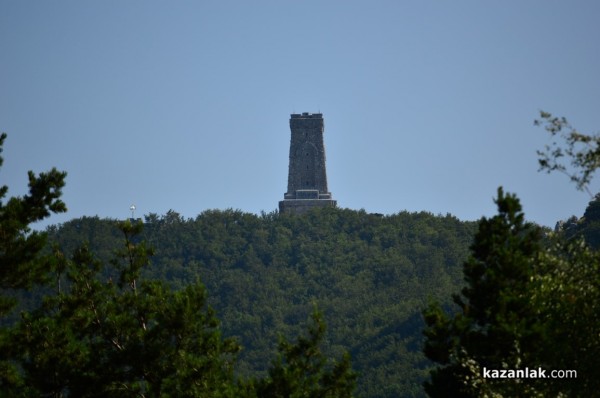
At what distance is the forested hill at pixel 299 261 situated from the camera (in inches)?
6870

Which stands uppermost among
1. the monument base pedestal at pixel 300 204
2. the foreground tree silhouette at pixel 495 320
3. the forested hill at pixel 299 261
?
the monument base pedestal at pixel 300 204

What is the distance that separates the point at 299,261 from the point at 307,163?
846 inches

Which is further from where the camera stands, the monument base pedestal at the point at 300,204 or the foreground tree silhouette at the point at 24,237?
the monument base pedestal at the point at 300,204

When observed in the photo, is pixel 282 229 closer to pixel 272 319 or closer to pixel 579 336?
pixel 272 319

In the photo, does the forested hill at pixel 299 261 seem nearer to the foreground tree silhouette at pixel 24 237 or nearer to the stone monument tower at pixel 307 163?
the stone monument tower at pixel 307 163

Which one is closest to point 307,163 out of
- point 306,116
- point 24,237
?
point 306,116

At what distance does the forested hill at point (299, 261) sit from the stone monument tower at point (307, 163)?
3855mm

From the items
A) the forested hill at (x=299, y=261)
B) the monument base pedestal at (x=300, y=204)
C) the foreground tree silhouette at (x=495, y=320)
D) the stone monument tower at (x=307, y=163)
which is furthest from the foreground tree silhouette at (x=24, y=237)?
the monument base pedestal at (x=300, y=204)

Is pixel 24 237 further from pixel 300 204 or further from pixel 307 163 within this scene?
pixel 300 204

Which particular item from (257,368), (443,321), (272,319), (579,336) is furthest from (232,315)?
(579,336)

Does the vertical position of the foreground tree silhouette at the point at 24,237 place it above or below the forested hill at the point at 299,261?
below

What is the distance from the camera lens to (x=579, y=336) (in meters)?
41.6

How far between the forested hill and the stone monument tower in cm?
385

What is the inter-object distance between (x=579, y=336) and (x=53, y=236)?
147 m
